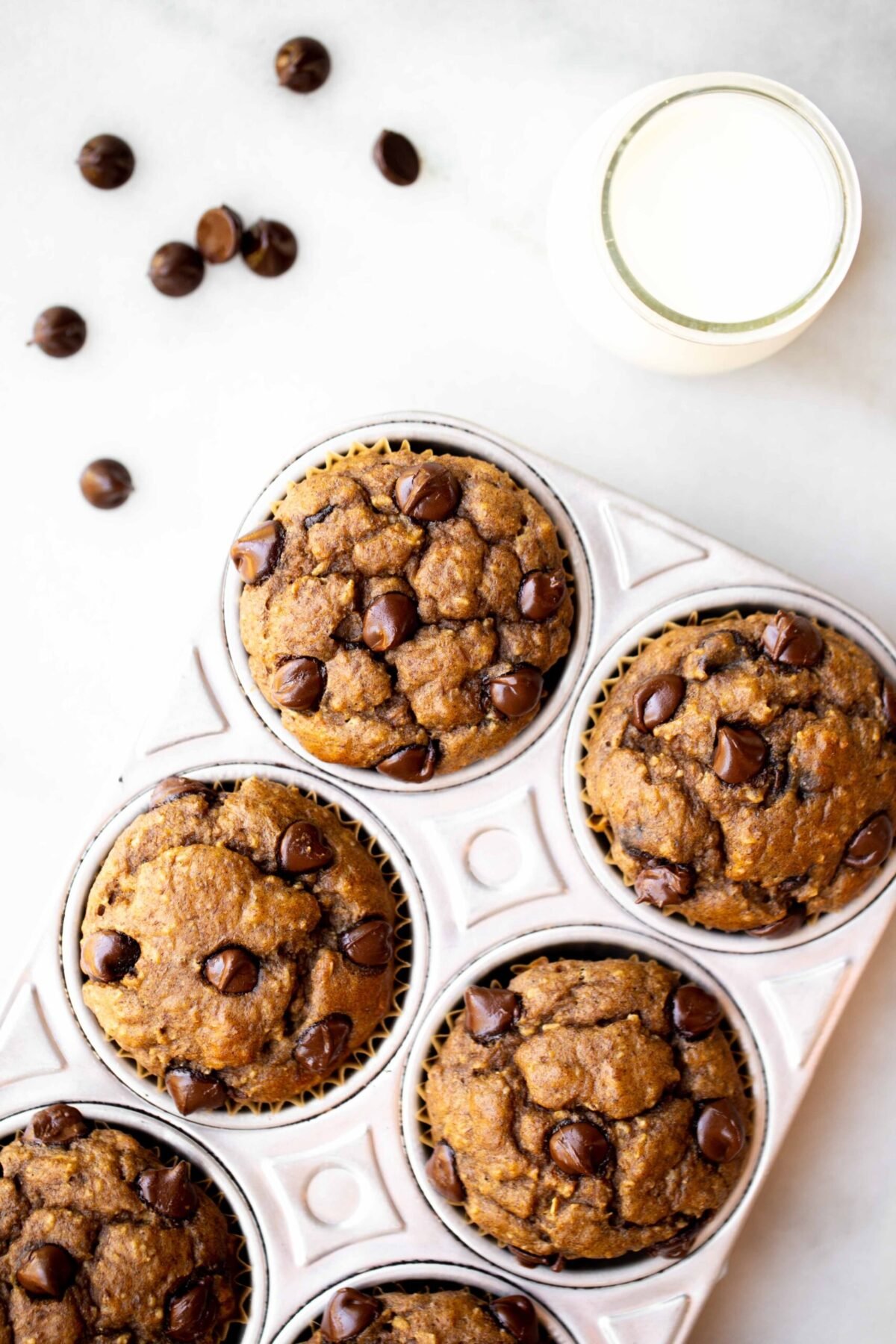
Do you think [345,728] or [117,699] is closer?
[345,728]

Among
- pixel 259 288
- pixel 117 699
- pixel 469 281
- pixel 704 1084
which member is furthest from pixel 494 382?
pixel 704 1084

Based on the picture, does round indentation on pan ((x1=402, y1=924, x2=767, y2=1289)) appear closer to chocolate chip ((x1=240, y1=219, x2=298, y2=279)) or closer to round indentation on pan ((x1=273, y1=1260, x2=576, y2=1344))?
round indentation on pan ((x1=273, y1=1260, x2=576, y2=1344))

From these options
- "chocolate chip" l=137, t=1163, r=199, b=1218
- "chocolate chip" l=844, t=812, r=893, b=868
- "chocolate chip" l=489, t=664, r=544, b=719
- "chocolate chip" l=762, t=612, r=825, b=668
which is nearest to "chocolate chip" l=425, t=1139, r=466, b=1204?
"chocolate chip" l=137, t=1163, r=199, b=1218

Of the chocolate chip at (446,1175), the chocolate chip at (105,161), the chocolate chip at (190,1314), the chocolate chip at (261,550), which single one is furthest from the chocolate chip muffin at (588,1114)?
the chocolate chip at (105,161)

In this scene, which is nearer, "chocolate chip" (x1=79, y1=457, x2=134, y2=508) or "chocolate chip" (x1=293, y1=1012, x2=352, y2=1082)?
"chocolate chip" (x1=293, y1=1012, x2=352, y2=1082)

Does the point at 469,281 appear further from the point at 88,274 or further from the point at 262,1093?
the point at 262,1093

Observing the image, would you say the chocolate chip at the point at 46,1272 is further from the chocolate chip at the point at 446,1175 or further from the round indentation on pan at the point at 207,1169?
the chocolate chip at the point at 446,1175
